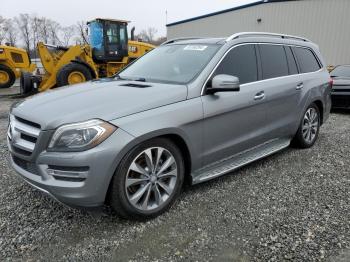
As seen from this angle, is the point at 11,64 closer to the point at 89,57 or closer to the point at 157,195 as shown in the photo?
the point at 89,57

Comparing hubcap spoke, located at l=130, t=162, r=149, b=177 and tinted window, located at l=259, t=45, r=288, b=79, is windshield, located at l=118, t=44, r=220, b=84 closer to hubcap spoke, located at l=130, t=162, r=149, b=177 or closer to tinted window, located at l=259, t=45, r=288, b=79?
tinted window, located at l=259, t=45, r=288, b=79

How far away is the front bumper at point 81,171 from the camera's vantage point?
108 inches

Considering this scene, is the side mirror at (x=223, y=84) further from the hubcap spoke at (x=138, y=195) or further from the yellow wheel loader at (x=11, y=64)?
the yellow wheel loader at (x=11, y=64)

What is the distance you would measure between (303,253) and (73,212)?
2.18 metres

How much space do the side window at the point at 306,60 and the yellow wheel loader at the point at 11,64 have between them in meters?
14.2

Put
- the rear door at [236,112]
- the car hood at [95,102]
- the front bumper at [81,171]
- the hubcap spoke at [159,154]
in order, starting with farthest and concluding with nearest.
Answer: the rear door at [236,112]
the hubcap spoke at [159,154]
the car hood at [95,102]
the front bumper at [81,171]

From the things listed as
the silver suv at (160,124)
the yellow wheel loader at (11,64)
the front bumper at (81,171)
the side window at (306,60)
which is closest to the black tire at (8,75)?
the yellow wheel loader at (11,64)

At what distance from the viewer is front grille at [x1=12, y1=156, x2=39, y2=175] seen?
2948 millimetres

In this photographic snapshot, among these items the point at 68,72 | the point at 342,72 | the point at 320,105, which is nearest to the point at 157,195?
the point at 320,105

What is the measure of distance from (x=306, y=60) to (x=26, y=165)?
436cm

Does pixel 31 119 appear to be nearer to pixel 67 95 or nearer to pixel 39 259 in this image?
pixel 67 95

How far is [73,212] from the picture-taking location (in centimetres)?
341

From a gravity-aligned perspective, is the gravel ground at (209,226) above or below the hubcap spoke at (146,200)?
below

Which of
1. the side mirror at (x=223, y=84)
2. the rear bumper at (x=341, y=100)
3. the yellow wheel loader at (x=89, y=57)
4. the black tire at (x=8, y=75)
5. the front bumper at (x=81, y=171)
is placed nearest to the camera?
the front bumper at (x=81, y=171)
